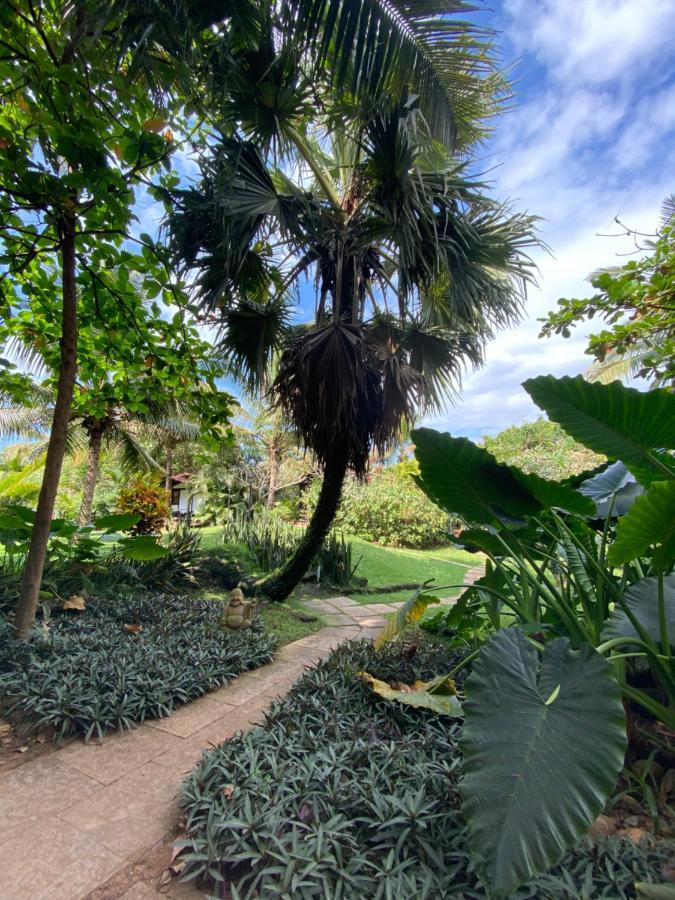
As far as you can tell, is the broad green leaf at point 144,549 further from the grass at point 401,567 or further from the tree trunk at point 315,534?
the grass at point 401,567

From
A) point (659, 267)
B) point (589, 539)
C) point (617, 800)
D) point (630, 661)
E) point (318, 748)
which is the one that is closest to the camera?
point (617, 800)

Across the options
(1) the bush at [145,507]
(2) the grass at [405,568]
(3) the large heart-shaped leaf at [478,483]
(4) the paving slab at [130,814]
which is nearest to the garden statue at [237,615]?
(4) the paving slab at [130,814]

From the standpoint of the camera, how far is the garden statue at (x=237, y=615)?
11.3 ft

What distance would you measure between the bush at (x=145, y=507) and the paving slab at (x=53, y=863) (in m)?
7.38

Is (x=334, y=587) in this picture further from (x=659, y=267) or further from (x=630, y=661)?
(x=659, y=267)

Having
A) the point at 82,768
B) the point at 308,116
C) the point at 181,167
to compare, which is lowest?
the point at 82,768

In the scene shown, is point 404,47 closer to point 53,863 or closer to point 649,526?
point 649,526

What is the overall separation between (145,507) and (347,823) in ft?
27.0

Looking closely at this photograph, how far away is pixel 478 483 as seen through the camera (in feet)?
5.66

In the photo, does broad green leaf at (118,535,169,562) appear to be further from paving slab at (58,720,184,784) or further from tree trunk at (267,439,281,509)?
tree trunk at (267,439,281,509)

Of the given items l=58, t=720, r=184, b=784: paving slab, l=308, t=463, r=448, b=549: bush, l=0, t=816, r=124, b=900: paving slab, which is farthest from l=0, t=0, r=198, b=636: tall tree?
l=308, t=463, r=448, b=549: bush

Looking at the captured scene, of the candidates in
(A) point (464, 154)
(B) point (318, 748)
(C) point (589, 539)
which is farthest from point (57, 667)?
(A) point (464, 154)

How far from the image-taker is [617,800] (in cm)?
150

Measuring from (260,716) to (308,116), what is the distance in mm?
4296
